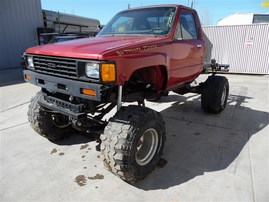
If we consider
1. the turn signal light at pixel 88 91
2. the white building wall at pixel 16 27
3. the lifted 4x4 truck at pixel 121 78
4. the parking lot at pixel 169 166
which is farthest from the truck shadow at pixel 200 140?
Result: the white building wall at pixel 16 27

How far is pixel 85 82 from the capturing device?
2525mm

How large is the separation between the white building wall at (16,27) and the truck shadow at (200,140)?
11038 mm

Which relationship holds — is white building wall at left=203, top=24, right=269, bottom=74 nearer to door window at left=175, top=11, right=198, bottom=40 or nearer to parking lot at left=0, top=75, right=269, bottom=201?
parking lot at left=0, top=75, right=269, bottom=201

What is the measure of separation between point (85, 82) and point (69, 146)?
1668mm

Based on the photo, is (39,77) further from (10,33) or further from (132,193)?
(10,33)

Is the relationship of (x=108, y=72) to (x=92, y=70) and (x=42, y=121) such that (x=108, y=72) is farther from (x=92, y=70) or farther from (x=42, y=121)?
(x=42, y=121)

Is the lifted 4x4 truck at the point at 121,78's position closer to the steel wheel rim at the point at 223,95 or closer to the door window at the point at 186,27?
the door window at the point at 186,27

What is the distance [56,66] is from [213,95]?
3.39m

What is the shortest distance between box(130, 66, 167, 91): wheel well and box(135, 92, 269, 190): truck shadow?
3.41 ft

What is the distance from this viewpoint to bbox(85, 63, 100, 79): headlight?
2418 mm

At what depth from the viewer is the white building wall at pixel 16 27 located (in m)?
12.8

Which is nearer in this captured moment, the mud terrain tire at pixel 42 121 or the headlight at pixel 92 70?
Result: the headlight at pixel 92 70

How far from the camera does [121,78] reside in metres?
2.51

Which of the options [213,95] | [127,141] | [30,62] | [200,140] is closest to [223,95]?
[213,95]
